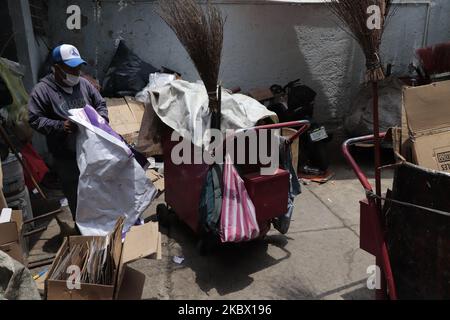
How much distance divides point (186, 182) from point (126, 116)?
2271mm

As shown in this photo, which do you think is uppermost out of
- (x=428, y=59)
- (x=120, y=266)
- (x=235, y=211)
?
(x=428, y=59)

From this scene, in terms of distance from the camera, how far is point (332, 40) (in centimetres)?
674

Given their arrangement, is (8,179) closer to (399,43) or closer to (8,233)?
(8,233)

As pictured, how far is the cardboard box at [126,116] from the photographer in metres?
5.33

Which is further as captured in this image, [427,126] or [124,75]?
[124,75]

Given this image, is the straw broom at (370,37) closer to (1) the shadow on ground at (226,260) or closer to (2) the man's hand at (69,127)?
(1) the shadow on ground at (226,260)

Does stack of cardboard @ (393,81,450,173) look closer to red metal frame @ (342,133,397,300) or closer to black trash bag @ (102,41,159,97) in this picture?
red metal frame @ (342,133,397,300)

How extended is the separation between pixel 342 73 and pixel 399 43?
1109 millimetres

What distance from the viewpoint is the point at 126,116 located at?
5.46 meters

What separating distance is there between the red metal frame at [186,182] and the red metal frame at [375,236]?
0.77 meters

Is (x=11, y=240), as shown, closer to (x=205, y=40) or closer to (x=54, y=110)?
(x=54, y=110)

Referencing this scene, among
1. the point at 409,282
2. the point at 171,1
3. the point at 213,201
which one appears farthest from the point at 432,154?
the point at 171,1

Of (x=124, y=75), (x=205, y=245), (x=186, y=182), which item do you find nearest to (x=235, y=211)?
(x=205, y=245)

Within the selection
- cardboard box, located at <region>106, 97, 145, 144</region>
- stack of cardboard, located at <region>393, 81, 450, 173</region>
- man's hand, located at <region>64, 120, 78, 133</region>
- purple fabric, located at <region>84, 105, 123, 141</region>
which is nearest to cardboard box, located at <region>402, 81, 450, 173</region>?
stack of cardboard, located at <region>393, 81, 450, 173</region>
